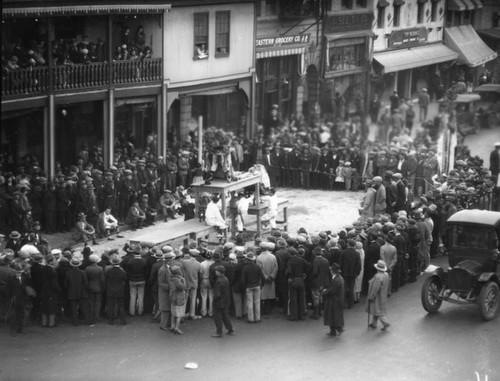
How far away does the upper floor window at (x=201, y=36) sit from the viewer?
38.5 metres

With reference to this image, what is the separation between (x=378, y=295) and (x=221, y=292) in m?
3.32

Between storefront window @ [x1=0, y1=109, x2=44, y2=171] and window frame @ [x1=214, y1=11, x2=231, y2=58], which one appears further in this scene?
window frame @ [x1=214, y1=11, x2=231, y2=58]

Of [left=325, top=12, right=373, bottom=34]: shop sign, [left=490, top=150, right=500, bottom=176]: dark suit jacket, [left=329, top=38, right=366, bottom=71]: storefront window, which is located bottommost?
[left=490, top=150, right=500, bottom=176]: dark suit jacket

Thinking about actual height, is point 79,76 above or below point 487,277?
above

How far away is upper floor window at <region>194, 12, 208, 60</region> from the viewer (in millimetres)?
38500

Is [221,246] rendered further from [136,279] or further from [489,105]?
[489,105]

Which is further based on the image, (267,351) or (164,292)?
(164,292)

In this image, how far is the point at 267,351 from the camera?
2095 centimetres

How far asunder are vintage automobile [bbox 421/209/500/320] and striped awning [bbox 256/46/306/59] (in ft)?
65.7

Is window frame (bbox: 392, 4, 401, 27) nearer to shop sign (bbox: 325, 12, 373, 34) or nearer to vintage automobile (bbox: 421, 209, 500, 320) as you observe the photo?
shop sign (bbox: 325, 12, 373, 34)

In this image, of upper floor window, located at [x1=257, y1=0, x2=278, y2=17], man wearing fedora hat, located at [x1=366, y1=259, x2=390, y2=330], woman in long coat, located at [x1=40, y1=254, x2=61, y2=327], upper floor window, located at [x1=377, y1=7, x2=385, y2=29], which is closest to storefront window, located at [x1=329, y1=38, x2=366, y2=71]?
upper floor window, located at [x1=377, y1=7, x2=385, y2=29]

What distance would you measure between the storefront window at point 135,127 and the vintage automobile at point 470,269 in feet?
47.6

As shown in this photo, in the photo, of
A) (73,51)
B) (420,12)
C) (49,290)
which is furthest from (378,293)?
(420,12)

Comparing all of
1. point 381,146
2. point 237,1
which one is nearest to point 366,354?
point 381,146
